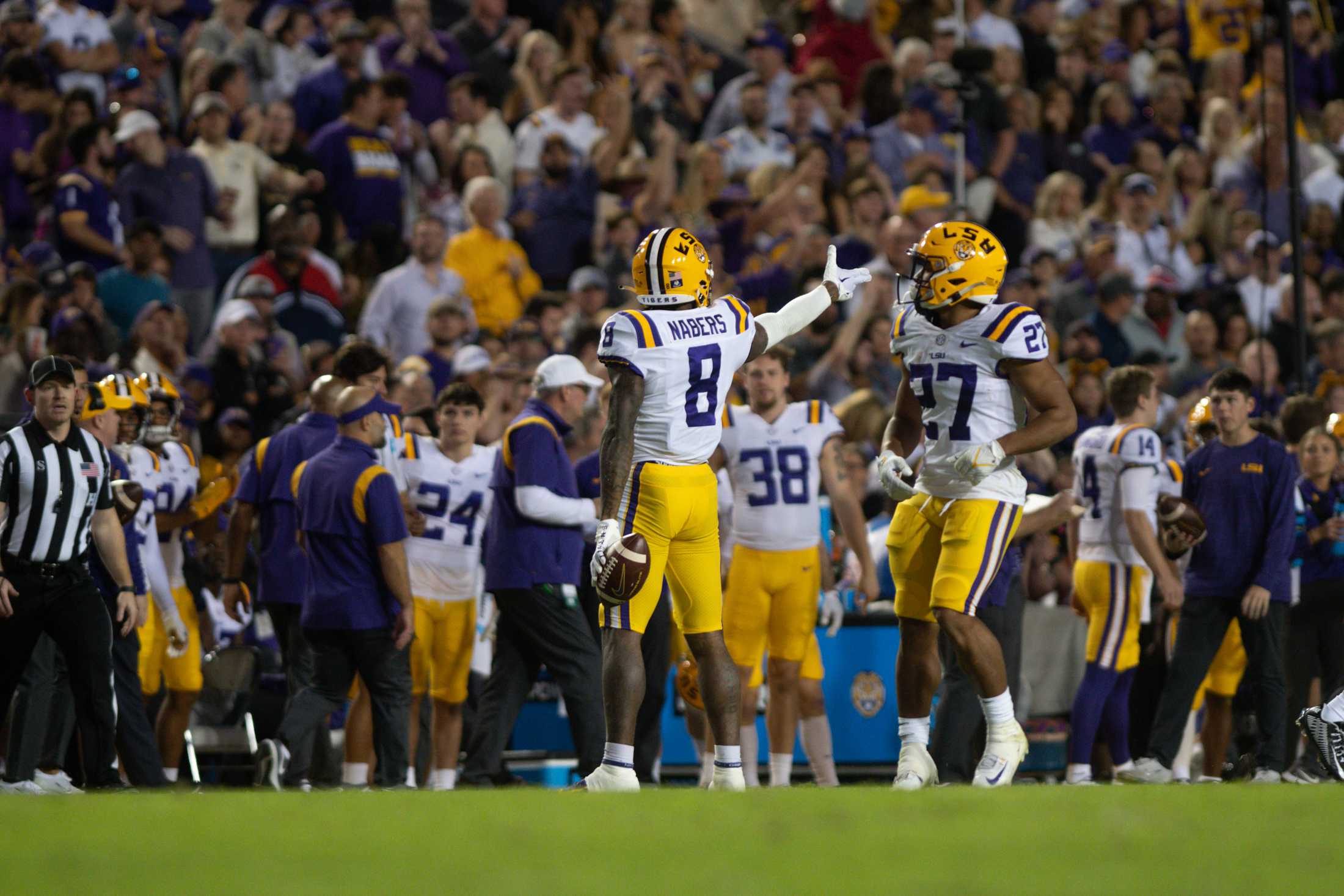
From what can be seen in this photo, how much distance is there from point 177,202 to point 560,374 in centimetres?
494

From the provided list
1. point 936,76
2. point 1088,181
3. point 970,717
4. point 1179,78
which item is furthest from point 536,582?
point 1179,78

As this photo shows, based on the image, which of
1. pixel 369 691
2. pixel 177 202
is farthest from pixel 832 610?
pixel 177 202

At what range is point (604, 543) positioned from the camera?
6773mm

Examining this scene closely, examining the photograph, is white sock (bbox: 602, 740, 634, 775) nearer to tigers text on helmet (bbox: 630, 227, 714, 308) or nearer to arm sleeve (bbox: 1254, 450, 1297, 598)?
tigers text on helmet (bbox: 630, 227, 714, 308)

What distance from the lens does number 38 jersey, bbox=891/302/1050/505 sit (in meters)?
7.05

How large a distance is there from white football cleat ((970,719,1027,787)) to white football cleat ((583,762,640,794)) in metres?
1.22

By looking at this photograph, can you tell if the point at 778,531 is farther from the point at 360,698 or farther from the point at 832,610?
the point at 360,698

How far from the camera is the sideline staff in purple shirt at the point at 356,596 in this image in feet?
27.8

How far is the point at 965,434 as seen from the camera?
280 inches

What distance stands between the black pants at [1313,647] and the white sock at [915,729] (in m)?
3.73

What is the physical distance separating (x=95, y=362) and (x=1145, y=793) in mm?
7527

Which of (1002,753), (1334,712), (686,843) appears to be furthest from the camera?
(1334,712)

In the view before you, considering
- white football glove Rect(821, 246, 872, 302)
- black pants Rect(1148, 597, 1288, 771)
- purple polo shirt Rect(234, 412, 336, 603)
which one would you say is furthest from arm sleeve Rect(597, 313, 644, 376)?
black pants Rect(1148, 597, 1288, 771)

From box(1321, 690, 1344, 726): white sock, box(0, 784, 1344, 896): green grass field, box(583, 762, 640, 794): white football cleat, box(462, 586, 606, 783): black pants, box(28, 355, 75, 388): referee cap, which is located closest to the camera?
box(0, 784, 1344, 896): green grass field
